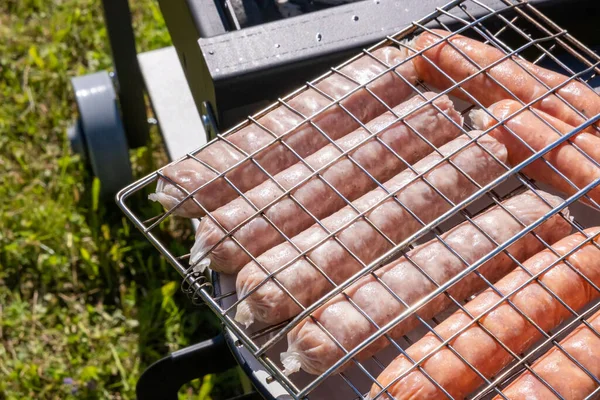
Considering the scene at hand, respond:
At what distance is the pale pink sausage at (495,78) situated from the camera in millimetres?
1909

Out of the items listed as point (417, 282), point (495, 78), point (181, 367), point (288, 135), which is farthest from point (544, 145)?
point (181, 367)

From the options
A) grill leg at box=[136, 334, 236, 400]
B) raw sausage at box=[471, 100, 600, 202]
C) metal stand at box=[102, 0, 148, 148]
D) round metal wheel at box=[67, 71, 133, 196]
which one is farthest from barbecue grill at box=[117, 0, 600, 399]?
round metal wheel at box=[67, 71, 133, 196]

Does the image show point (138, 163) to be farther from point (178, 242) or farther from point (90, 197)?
point (178, 242)

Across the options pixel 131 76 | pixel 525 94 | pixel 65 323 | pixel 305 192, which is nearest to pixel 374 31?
pixel 525 94

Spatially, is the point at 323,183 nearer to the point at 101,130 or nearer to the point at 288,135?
the point at 288,135

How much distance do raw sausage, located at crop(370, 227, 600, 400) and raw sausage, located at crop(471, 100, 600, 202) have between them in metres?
0.15

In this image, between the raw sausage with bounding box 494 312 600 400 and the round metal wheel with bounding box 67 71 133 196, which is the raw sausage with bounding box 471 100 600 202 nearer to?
the raw sausage with bounding box 494 312 600 400

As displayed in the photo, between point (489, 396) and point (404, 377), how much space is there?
0.26 meters

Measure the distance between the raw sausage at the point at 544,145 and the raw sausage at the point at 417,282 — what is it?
0.27 feet

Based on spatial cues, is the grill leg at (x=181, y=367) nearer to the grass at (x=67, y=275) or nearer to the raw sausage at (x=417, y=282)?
the raw sausage at (x=417, y=282)

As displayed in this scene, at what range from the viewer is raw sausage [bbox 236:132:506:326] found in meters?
1.59

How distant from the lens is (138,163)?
3932 millimetres

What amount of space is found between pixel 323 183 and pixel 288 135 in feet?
0.59

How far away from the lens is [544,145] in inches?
70.4
